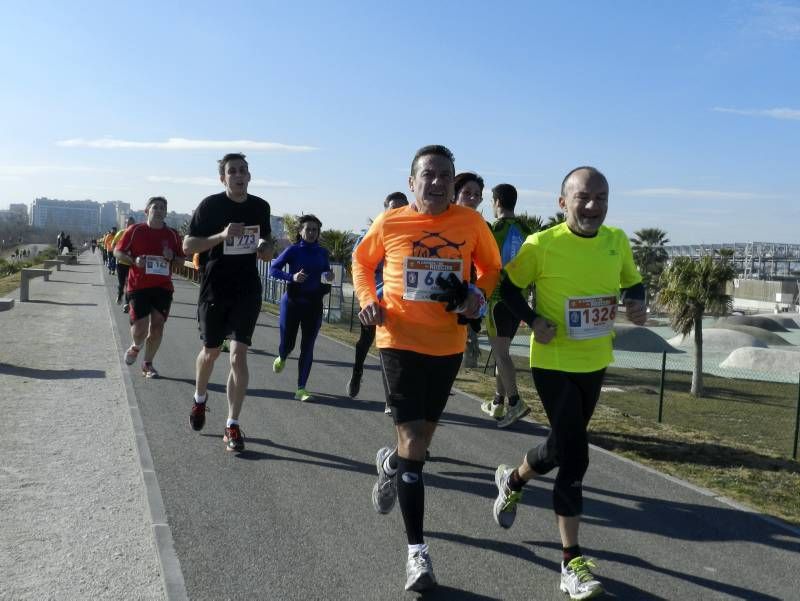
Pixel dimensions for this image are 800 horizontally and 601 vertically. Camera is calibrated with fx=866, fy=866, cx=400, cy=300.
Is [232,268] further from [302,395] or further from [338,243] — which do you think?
[338,243]

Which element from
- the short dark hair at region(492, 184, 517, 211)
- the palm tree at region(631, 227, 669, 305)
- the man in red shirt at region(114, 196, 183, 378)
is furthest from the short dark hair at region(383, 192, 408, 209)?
the palm tree at region(631, 227, 669, 305)

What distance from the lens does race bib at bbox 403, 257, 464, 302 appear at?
4.57 metres

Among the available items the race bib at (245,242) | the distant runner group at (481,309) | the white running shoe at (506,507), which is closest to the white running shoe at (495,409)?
the race bib at (245,242)

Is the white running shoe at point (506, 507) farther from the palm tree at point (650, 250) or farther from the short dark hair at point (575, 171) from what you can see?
the palm tree at point (650, 250)

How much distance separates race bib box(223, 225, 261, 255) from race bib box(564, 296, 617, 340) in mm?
3075

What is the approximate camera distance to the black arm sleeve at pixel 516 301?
4621mm

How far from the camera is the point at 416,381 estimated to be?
4551 mm

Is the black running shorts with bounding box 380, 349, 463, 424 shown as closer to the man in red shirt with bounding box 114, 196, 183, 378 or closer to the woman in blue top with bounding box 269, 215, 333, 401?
the woman in blue top with bounding box 269, 215, 333, 401

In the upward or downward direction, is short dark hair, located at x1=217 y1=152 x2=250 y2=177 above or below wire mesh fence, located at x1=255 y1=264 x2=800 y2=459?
above

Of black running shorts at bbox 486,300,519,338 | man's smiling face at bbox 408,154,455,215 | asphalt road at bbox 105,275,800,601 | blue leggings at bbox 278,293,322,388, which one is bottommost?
asphalt road at bbox 105,275,800,601

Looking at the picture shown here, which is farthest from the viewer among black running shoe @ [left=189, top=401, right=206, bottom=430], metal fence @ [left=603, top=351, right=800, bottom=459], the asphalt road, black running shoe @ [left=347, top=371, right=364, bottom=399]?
metal fence @ [left=603, top=351, right=800, bottom=459]

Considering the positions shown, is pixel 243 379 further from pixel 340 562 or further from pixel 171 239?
pixel 171 239

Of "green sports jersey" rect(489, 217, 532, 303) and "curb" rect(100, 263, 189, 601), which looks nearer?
"curb" rect(100, 263, 189, 601)

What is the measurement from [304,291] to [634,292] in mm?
5355
